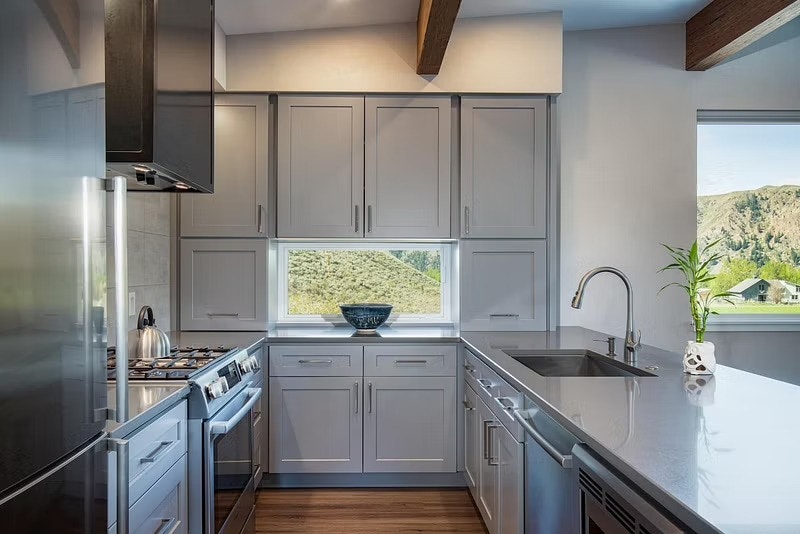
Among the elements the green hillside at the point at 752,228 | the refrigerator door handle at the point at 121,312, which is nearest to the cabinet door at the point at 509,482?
the refrigerator door handle at the point at 121,312

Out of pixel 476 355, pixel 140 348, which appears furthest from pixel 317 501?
pixel 140 348

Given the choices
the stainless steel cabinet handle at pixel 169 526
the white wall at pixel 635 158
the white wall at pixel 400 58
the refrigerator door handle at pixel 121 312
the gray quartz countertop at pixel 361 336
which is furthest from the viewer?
the white wall at pixel 635 158

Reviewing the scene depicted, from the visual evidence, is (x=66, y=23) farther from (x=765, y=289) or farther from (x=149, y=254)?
(x=765, y=289)

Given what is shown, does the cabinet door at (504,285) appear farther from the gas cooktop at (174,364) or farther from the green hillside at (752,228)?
the gas cooktop at (174,364)

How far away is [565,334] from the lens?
122 inches

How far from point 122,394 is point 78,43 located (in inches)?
28.8

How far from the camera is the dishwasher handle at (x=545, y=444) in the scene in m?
1.38

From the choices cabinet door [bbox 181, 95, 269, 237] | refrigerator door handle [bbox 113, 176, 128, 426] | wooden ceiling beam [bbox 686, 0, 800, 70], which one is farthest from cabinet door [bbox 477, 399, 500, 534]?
wooden ceiling beam [bbox 686, 0, 800, 70]

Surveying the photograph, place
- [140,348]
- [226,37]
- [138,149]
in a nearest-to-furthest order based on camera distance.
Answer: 1. [138,149]
2. [140,348]
3. [226,37]

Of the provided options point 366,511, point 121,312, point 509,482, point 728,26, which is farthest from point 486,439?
point 728,26

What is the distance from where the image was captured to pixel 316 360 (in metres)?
3.06

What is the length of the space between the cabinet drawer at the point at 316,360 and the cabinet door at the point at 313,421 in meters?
0.03

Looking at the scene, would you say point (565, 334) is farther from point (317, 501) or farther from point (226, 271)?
point (226, 271)

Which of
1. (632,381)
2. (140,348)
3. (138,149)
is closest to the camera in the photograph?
(138,149)
